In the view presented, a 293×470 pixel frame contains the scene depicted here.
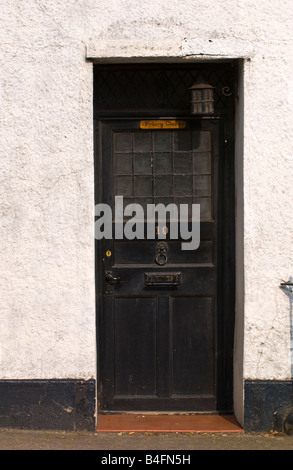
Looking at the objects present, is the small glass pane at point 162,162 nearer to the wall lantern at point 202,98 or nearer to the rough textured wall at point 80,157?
the wall lantern at point 202,98

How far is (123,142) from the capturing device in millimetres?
5961

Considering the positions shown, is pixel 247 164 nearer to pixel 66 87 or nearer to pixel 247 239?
pixel 247 239

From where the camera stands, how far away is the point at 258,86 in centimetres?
555

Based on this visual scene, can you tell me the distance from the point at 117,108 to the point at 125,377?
2267 mm

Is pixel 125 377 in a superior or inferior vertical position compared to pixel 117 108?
inferior

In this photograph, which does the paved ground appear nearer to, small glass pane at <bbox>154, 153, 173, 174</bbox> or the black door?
the black door

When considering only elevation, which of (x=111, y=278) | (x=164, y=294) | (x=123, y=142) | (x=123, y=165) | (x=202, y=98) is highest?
(x=202, y=98)

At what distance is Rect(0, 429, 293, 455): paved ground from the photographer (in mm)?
5305

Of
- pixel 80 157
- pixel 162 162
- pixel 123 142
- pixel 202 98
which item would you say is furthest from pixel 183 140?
pixel 80 157

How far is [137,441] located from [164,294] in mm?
1227

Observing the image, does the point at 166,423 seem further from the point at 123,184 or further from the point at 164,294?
the point at 123,184

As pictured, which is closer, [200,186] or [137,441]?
[137,441]
